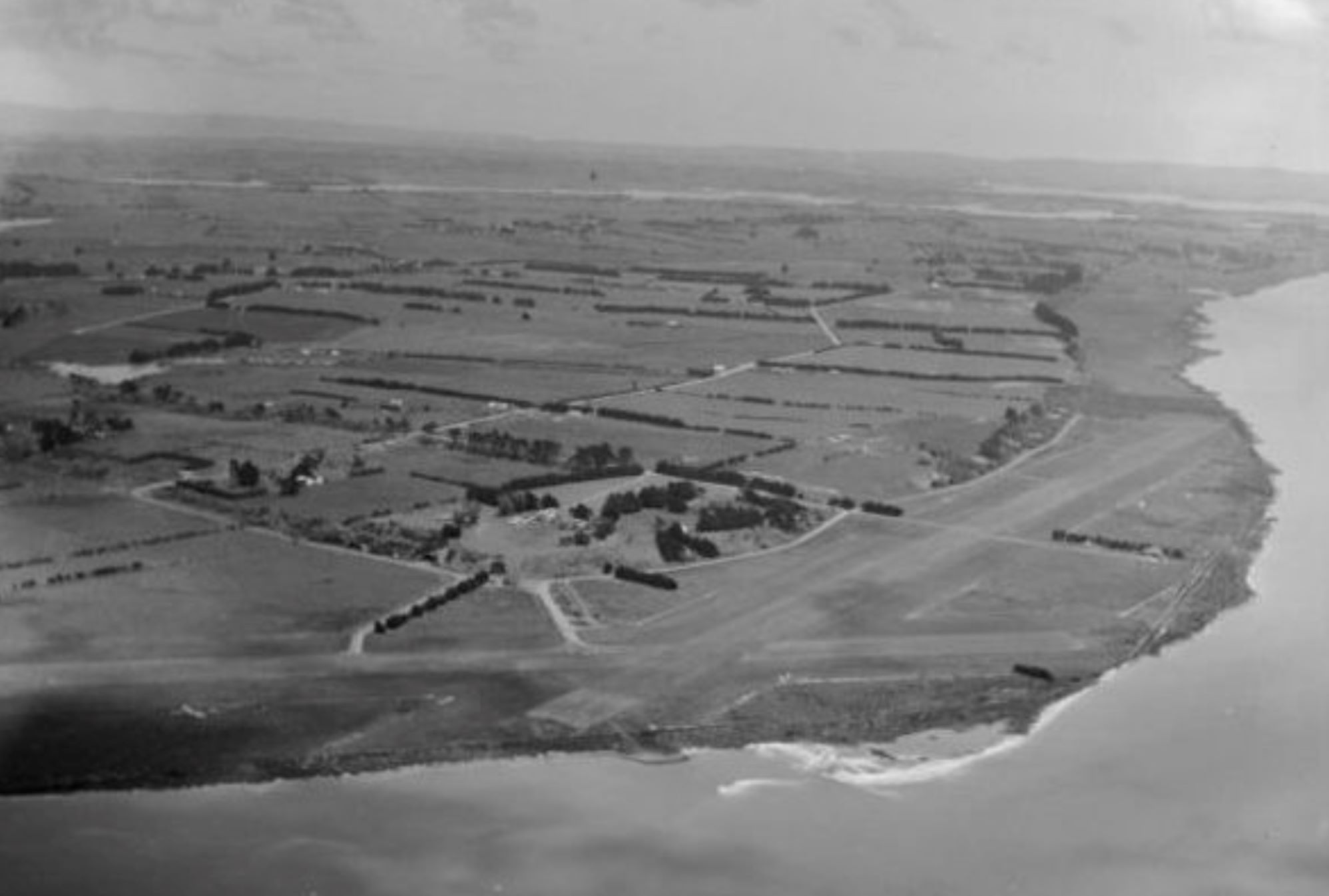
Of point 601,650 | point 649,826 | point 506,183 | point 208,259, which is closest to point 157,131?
point 601,650

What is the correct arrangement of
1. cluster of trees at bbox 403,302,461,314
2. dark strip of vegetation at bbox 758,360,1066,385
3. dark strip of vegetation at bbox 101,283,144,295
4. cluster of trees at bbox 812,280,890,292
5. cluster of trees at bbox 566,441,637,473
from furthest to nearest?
cluster of trees at bbox 812,280,890,292 < cluster of trees at bbox 403,302,461,314 < dark strip of vegetation at bbox 101,283,144,295 < dark strip of vegetation at bbox 758,360,1066,385 < cluster of trees at bbox 566,441,637,473

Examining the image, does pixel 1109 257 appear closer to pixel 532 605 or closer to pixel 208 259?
pixel 208 259

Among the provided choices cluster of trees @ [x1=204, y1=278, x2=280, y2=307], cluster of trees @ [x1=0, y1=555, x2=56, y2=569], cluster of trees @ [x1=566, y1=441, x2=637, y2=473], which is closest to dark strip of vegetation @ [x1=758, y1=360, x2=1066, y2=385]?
cluster of trees @ [x1=566, y1=441, x2=637, y2=473]

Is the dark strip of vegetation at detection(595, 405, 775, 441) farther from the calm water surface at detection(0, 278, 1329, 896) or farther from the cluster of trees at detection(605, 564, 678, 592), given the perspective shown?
the calm water surface at detection(0, 278, 1329, 896)

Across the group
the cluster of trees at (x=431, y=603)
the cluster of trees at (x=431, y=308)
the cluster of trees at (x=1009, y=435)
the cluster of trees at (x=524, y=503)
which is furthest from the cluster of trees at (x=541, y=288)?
the cluster of trees at (x=431, y=603)

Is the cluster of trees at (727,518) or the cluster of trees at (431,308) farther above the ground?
the cluster of trees at (431,308)

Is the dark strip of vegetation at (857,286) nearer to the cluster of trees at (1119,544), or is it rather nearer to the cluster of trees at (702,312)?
the cluster of trees at (702,312)
